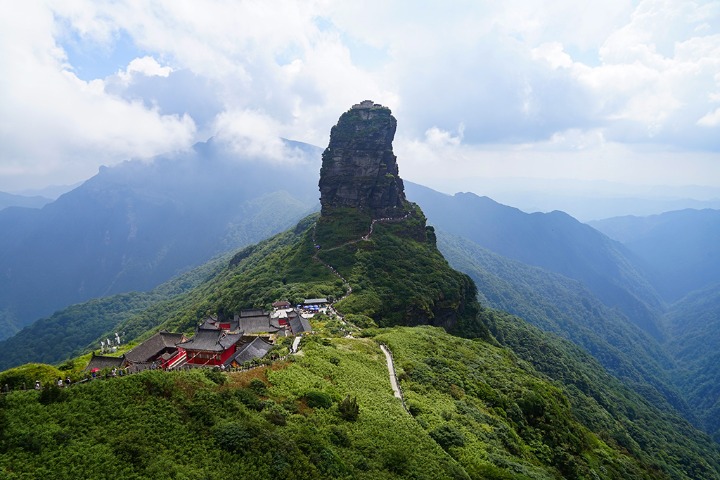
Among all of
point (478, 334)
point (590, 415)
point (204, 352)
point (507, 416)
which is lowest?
point (590, 415)

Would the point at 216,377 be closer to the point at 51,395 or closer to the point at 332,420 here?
the point at 332,420

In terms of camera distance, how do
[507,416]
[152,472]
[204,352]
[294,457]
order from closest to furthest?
[152,472]
[294,457]
[507,416]
[204,352]

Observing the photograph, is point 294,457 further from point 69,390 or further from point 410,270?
point 410,270

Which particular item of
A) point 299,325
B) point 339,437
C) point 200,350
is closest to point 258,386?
point 339,437

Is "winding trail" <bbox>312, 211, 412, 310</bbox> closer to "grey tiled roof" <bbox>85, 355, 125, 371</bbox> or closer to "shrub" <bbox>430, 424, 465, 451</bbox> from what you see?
"grey tiled roof" <bbox>85, 355, 125, 371</bbox>

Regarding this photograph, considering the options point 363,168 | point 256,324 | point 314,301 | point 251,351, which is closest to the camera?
point 251,351

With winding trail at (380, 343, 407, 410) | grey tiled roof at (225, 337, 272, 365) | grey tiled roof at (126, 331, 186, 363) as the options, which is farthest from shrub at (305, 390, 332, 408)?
grey tiled roof at (126, 331, 186, 363)

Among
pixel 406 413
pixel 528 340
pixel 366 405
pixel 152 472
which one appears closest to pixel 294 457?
pixel 152 472

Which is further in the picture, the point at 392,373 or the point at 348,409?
the point at 392,373

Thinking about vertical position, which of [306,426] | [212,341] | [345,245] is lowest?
[212,341]
